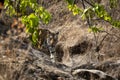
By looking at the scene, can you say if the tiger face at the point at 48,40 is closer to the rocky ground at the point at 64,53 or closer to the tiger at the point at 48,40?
the tiger at the point at 48,40

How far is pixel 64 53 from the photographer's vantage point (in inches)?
464

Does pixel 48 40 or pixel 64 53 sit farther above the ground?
pixel 48 40

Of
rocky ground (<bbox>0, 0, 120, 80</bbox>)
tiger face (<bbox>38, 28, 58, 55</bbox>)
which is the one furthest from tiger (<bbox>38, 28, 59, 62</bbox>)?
rocky ground (<bbox>0, 0, 120, 80</bbox>)

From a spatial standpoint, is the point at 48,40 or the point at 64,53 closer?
the point at 64,53

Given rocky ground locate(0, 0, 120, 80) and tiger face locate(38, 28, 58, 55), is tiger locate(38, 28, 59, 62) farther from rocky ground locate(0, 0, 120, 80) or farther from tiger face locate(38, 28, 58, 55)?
rocky ground locate(0, 0, 120, 80)

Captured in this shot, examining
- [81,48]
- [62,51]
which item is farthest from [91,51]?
[62,51]

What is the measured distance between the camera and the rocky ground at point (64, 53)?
208 inches

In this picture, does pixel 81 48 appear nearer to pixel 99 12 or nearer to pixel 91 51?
pixel 91 51

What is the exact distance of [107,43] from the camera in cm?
1094

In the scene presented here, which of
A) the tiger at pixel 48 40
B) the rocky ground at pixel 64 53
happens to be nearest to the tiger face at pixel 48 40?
the tiger at pixel 48 40

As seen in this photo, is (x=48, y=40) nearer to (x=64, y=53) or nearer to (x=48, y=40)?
(x=48, y=40)

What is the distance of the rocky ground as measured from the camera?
5.27m

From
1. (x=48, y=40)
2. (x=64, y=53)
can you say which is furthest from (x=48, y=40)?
(x=64, y=53)

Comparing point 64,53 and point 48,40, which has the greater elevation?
point 48,40
